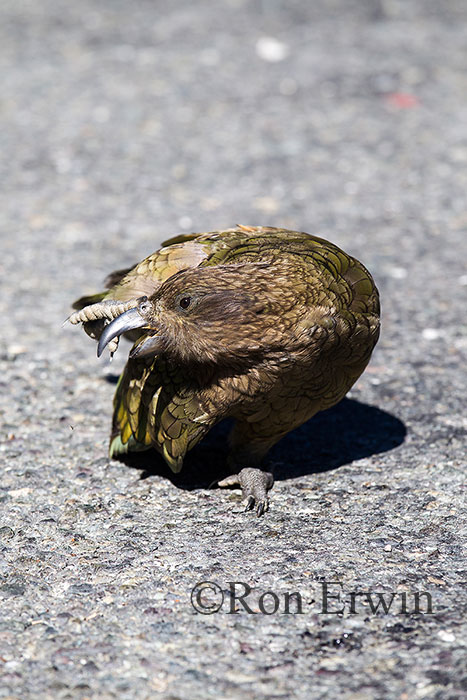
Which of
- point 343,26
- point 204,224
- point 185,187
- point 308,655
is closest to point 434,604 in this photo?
point 308,655

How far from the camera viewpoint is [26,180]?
7207mm

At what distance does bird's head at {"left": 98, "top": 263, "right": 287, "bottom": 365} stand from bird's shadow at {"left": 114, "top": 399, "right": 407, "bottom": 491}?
870mm

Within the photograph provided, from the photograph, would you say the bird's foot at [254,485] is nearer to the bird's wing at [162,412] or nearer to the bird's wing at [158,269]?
the bird's wing at [162,412]

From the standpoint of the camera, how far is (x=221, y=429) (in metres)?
4.54

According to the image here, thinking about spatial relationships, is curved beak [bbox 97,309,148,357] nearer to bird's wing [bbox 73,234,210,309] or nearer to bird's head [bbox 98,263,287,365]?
bird's head [bbox 98,263,287,365]

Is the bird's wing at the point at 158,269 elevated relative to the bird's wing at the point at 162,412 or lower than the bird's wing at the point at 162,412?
elevated

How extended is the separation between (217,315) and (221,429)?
1312 millimetres

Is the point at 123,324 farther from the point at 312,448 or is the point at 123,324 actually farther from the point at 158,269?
the point at 312,448

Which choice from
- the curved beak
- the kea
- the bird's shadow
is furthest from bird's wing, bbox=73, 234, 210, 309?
the bird's shadow

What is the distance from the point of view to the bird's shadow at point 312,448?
414 cm

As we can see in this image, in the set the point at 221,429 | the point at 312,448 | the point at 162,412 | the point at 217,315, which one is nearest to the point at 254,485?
the point at 162,412

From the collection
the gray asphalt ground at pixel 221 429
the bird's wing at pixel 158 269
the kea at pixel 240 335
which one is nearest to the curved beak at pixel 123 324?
the kea at pixel 240 335

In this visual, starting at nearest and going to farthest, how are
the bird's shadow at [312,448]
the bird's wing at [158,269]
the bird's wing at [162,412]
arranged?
the bird's wing at [162,412], the bird's wing at [158,269], the bird's shadow at [312,448]

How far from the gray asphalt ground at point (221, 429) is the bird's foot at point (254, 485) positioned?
6 centimetres
